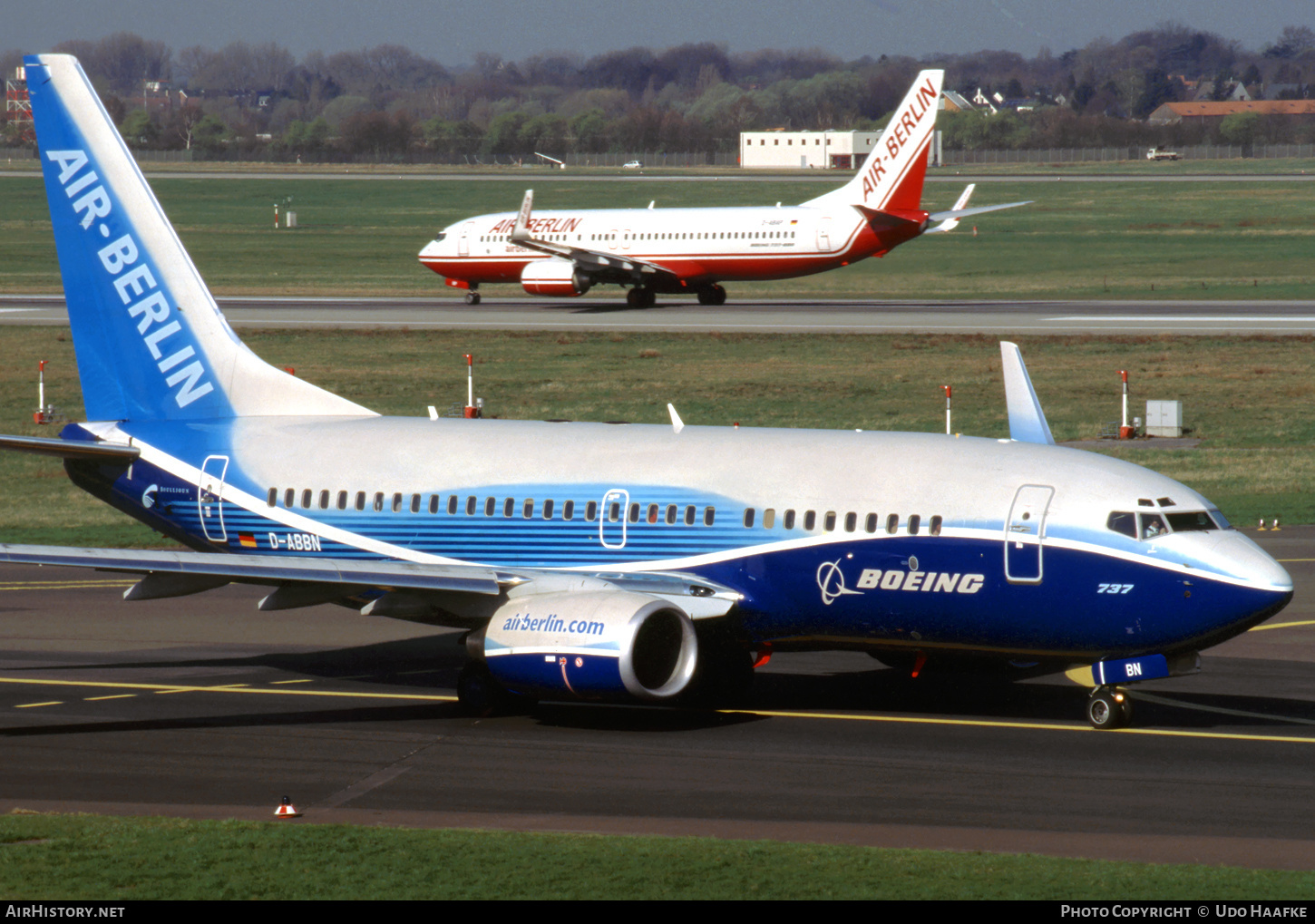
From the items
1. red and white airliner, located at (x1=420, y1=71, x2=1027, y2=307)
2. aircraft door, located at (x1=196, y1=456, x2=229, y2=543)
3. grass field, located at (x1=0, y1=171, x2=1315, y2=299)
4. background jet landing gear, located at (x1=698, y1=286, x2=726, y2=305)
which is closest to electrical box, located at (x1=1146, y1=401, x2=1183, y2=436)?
aircraft door, located at (x1=196, y1=456, x2=229, y2=543)

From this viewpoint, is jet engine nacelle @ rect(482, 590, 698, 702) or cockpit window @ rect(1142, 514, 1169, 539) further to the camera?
jet engine nacelle @ rect(482, 590, 698, 702)

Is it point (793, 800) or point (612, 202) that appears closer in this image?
point (793, 800)

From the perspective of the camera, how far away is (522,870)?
711 inches

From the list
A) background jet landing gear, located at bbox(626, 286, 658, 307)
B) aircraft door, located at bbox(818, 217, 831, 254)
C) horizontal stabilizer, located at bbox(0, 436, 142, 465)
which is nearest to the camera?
horizontal stabilizer, located at bbox(0, 436, 142, 465)

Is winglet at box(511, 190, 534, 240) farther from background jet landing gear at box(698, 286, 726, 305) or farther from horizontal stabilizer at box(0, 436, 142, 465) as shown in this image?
horizontal stabilizer at box(0, 436, 142, 465)

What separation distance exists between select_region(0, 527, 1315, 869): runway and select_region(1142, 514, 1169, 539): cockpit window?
298cm

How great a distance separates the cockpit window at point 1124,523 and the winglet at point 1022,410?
524 centimetres

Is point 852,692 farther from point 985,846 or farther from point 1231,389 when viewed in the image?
point 1231,389

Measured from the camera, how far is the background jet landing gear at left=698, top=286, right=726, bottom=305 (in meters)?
102

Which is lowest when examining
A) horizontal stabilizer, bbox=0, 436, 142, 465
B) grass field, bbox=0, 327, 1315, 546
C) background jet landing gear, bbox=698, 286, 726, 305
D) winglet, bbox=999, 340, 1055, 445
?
grass field, bbox=0, 327, 1315, 546

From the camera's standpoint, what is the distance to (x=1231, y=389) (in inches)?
2616

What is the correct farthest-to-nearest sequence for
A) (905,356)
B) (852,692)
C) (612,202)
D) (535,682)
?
(612,202)
(905,356)
(852,692)
(535,682)

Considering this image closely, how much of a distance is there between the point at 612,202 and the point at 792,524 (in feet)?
539
